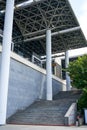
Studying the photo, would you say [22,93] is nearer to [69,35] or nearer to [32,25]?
[32,25]

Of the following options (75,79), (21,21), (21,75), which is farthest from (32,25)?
(75,79)

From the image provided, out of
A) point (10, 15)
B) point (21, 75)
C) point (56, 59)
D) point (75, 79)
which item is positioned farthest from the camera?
point (56, 59)

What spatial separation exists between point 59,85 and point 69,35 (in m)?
9.17

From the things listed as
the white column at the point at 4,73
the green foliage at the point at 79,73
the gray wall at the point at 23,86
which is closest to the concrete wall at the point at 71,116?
the green foliage at the point at 79,73

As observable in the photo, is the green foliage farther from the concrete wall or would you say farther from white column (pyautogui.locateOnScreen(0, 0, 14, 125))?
white column (pyautogui.locateOnScreen(0, 0, 14, 125))

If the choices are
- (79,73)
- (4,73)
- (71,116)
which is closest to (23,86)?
(79,73)

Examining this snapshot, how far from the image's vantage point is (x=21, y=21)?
31562 millimetres

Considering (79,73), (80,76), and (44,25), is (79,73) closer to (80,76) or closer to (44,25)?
(80,76)

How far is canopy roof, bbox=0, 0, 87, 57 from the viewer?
28.2m

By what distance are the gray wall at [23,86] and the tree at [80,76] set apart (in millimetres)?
5320

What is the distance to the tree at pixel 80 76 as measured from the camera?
22.0 meters

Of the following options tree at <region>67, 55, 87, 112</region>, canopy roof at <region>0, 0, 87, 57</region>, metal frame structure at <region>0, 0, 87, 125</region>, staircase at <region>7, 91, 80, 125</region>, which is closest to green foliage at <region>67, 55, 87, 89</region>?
tree at <region>67, 55, 87, 112</region>

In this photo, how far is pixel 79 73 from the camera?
2277 centimetres

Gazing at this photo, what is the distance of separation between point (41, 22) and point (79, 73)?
1183 centimetres
